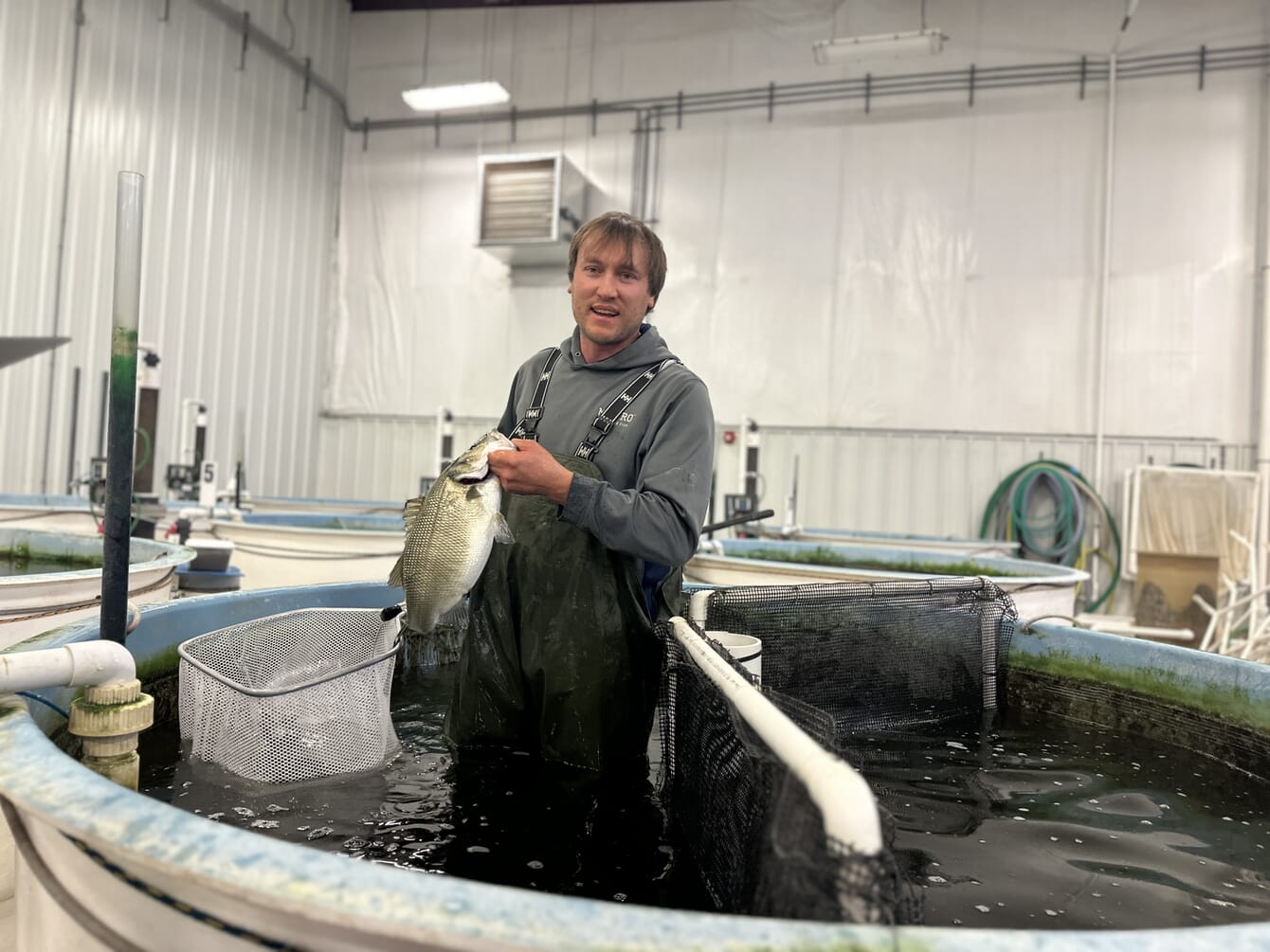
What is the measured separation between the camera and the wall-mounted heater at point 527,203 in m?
7.19

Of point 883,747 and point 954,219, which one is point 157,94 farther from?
point 883,747

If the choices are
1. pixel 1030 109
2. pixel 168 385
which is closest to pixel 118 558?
pixel 168 385

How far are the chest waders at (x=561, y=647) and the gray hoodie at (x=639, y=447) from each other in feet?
0.13

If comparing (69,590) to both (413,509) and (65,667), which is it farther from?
(65,667)

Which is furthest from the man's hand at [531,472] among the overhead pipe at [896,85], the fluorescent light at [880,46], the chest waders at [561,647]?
the overhead pipe at [896,85]

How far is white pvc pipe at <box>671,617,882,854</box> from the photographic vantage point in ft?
2.18

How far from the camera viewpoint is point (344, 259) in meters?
8.73

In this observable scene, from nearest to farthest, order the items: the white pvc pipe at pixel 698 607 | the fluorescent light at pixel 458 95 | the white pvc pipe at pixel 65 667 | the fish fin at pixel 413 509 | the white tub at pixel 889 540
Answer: the white pvc pipe at pixel 65 667, the fish fin at pixel 413 509, the white pvc pipe at pixel 698 607, the white tub at pixel 889 540, the fluorescent light at pixel 458 95

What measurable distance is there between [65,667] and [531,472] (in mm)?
682

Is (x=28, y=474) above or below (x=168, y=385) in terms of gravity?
below

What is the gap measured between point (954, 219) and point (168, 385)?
21.4ft

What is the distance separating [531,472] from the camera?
4.61 feet

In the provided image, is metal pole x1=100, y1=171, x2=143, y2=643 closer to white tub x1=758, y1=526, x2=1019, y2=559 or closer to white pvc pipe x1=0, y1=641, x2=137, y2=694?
white pvc pipe x1=0, y1=641, x2=137, y2=694

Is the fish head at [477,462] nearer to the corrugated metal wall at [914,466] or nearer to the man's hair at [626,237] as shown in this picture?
the man's hair at [626,237]
